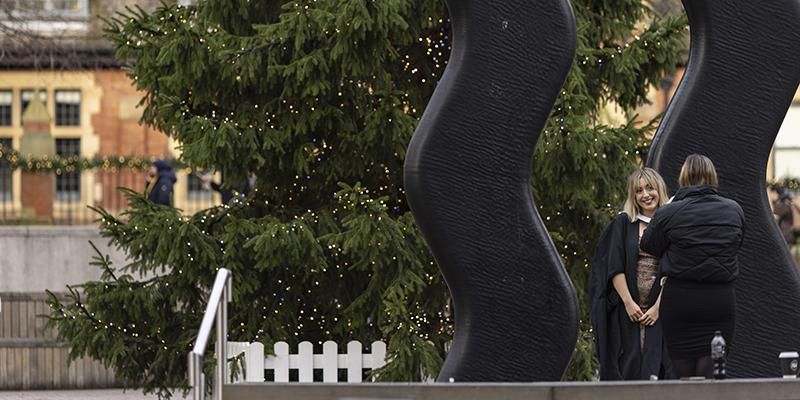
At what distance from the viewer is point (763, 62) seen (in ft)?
35.7

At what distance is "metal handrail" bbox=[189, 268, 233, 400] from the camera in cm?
881

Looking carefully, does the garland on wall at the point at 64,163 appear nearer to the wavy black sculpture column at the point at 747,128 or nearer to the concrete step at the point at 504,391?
the wavy black sculpture column at the point at 747,128

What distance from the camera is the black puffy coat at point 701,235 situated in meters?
→ 9.68

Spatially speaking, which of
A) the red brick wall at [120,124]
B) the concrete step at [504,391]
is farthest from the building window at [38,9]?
the concrete step at [504,391]

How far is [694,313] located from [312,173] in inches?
188

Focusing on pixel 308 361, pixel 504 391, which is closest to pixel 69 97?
pixel 308 361

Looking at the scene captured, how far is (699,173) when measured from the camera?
982 cm

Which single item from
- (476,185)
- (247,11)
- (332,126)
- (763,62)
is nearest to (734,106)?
(763,62)

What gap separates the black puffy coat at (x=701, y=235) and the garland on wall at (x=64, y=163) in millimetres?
18220

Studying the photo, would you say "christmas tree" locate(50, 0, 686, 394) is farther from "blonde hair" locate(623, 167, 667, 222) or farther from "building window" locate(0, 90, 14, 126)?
"building window" locate(0, 90, 14, 126)

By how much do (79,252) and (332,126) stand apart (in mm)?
10722

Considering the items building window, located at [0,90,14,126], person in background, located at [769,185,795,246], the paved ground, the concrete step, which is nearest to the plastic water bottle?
the concrete step

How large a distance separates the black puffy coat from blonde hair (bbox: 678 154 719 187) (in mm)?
60

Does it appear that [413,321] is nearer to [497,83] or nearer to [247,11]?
[247,11]
